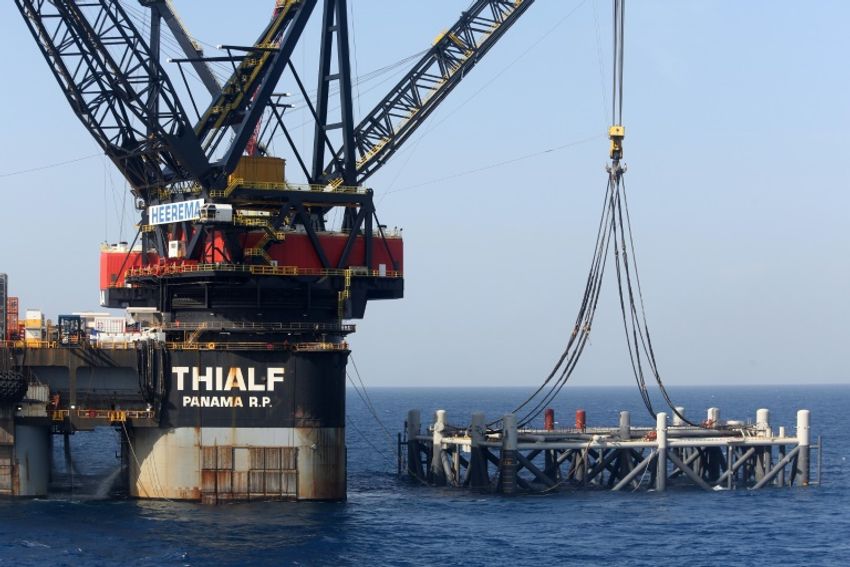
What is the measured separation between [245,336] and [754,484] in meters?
33.8

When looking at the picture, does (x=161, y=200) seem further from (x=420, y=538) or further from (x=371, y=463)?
(x=371, y=463)

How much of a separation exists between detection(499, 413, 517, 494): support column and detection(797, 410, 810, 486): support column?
58.0ft

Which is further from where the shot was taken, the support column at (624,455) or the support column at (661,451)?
the support column at (624,455)

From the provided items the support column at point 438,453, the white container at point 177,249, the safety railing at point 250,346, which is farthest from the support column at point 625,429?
the white container at point 177,249

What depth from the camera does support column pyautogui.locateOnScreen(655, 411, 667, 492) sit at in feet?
265

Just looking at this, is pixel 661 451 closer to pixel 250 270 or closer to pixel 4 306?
pixel 250 270

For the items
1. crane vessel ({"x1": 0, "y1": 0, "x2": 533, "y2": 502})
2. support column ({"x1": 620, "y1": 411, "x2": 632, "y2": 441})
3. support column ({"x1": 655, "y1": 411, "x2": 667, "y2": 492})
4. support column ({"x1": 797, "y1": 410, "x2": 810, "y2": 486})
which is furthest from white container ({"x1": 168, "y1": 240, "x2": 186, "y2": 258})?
support column ({"x1": 797, "y1": 410, "x2": 810, "y2": 486})

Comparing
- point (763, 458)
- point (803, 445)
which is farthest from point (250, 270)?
point (803, 445)

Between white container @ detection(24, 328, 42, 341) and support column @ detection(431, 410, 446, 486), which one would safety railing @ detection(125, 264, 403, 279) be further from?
support column @ detection(431, 410, 446, 486)

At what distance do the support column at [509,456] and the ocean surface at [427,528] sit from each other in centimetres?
120

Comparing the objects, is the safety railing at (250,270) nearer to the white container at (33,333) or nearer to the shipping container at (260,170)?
the shipping container at (260,170)

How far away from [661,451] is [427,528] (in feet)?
58.5

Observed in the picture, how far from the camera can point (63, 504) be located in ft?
242

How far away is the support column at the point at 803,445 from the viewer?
277 ft
